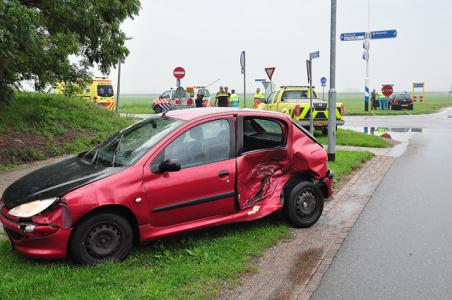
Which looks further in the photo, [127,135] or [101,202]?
[127,135]

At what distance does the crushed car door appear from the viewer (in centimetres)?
589

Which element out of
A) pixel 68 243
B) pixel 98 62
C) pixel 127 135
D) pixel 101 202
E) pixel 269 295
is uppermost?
pixel 98 62

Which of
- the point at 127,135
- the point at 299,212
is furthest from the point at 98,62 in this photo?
the point at 299,212

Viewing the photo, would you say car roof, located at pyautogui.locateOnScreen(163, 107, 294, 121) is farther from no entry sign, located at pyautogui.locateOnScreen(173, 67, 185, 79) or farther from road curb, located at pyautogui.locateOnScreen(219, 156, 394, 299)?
no entry sign, located at pyautogui.locateOnScreen(173, 67, 185, 79)

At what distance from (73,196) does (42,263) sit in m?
0.78

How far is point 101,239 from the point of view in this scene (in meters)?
4.88

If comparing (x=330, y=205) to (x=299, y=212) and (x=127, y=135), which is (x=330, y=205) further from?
(x=127, y=135)

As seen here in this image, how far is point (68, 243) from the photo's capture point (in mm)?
4727

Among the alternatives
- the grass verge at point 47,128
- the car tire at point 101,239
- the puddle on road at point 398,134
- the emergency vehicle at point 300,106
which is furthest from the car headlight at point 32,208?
the emergency vehicle at point 300,106

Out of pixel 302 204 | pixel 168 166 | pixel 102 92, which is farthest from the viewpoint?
pixel 102 92

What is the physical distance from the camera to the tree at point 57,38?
25.8ft

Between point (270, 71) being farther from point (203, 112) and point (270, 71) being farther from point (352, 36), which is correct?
point (352, 36)

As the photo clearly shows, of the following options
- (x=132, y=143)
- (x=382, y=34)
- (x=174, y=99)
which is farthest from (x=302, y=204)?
(x=382, y=34)

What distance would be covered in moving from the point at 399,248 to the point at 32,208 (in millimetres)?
3989
